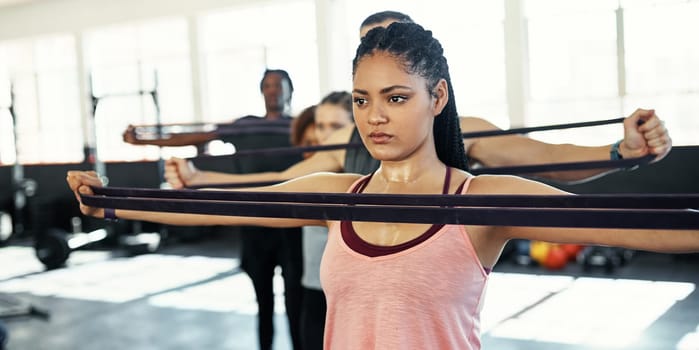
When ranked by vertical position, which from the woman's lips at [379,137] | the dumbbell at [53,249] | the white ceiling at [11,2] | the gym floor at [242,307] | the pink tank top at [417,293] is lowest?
the gym floor at [242,307]

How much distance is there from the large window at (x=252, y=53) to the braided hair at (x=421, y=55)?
6967mm

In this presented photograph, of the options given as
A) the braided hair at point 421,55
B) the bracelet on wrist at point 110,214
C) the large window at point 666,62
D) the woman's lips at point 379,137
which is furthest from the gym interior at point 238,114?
the bracelet on wrist at point 110,214

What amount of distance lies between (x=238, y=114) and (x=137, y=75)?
70.3 inches

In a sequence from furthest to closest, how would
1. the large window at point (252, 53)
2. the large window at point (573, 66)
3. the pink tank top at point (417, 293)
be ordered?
the large window at point (252, 53) < the large window at point (573, 66) < the pink tank top at point (417, 293)

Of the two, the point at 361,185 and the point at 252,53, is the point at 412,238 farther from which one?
the point at 252,53

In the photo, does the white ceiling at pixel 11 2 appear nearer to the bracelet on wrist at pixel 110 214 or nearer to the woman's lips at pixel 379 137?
the bracelet on wrist at pixel 110 214

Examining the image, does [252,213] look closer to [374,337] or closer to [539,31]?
[374,337]

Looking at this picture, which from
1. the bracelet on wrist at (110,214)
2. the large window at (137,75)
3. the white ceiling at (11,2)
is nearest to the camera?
the bracelet on wrist at (110,214)

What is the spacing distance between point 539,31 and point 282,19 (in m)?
3.23

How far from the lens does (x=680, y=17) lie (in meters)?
6.18

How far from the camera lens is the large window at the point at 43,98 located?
33.6ft

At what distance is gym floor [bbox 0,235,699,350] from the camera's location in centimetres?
395

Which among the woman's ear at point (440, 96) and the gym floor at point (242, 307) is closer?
the woman's ear at point (440, 96)

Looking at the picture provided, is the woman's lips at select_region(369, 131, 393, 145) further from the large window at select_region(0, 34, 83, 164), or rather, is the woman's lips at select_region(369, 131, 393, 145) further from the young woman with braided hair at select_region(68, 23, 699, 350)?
the large window at select_region(0, 34, 83, 164)
